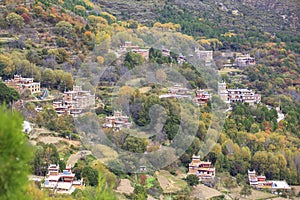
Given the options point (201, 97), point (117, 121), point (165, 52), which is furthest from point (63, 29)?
point (117, 121)

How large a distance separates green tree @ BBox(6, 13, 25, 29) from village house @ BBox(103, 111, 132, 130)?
16.4 feet

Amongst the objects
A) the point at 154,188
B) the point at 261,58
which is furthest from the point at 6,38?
the point at 261,58

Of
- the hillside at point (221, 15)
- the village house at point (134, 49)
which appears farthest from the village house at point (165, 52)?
the hillside at point (221, 15)

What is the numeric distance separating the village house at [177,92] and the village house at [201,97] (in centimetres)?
21

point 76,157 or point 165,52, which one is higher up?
point 165,52

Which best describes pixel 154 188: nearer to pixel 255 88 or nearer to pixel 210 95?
pixel 210 95

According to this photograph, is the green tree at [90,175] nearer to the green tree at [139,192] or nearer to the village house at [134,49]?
the green tree at [139,192]

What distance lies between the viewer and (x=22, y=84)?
598 inches

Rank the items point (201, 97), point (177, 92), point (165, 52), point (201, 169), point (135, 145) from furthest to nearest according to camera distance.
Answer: point (165, 52) < point (201, 97) < point (177, 92) < point (201, 169) < point (135, 145)

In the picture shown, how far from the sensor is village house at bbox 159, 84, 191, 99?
16.0m

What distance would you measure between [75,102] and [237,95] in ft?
18.2

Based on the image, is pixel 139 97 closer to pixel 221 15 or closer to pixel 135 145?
pixel 135 145

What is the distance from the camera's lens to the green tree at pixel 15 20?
60.5ft

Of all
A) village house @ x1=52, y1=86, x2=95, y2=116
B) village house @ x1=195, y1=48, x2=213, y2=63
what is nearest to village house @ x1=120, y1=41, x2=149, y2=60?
village house @ x1=195, y1=48, x2=213, y2=63
